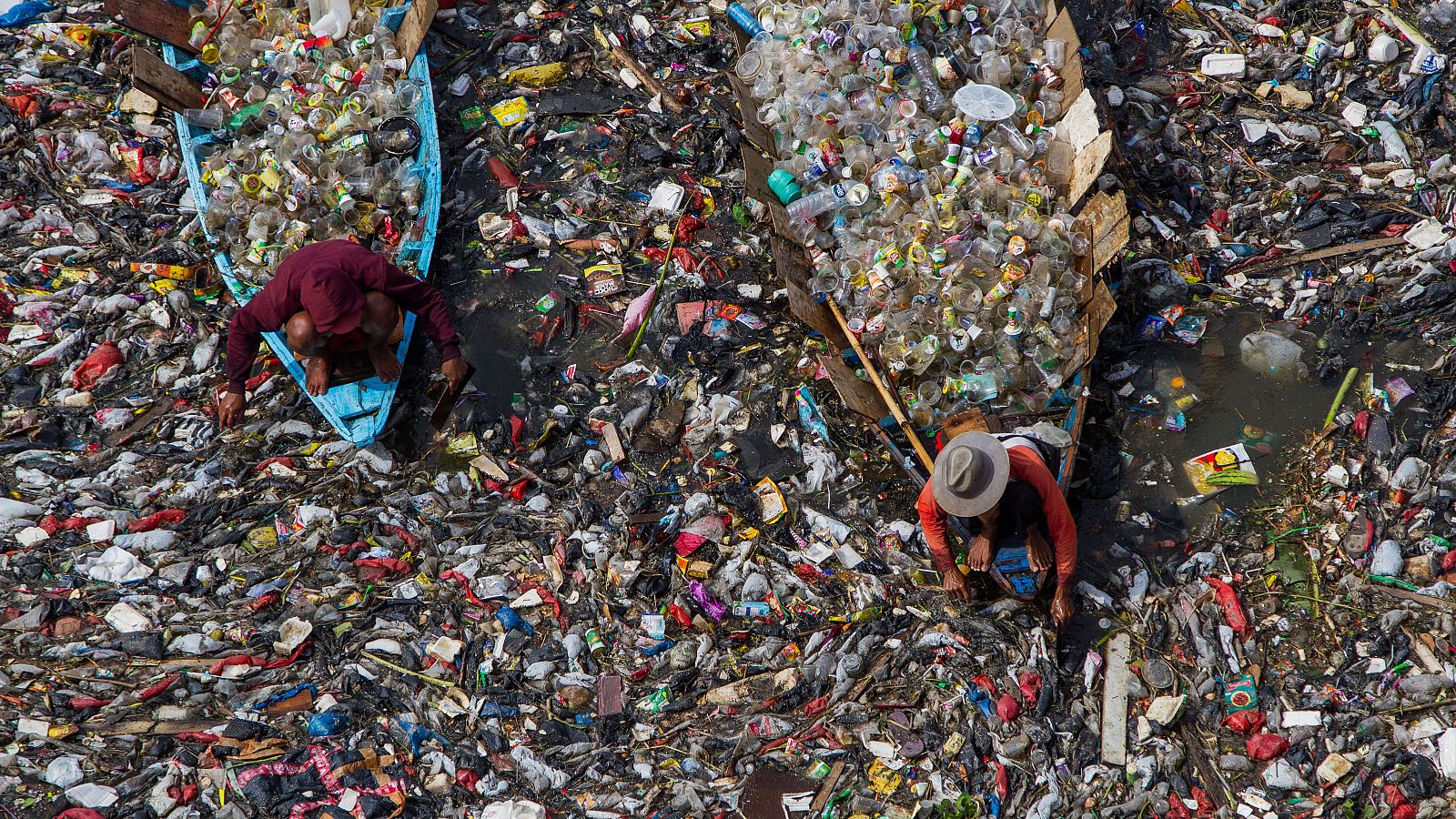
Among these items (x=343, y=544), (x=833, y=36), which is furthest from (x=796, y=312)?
(x=343, y=544)

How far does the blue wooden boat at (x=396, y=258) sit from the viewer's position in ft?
21.1

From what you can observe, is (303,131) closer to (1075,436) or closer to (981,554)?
(981,554)

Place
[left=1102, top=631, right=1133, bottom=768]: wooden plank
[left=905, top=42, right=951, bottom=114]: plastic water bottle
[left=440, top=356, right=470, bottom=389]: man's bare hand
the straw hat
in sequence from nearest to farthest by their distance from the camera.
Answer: the straw hat < [left=1102, top=631, right=1133, bottom=768]: wooden plank < [left=440, top=356, right=470, bottom=389]: man's bare hand < [left=905, top=42, right=951, bottom=114]: plastic water bottle

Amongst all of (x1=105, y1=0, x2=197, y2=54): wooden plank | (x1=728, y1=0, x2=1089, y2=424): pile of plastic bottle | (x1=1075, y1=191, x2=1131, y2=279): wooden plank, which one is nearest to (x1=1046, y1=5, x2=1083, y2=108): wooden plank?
(x1=728, y1=0, x2=1089, y2=424): pile of plastic bottle

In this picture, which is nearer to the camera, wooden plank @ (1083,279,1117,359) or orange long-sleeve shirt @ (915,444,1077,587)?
orange long-sleeve shirt @ (915,444,1077,587)

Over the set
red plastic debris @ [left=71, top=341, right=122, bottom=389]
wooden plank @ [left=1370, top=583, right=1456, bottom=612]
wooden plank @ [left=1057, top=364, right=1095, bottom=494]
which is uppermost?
red plastic debris @ [left=71, top=341, right=122, bottom=389]

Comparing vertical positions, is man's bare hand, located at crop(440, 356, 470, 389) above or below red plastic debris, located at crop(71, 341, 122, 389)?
above

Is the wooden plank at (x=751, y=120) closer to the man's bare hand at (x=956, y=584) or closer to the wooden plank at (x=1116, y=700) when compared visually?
the man's bare hand at (x=956, y=584)

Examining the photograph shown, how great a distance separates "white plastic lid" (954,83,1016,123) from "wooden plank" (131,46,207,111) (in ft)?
16.3

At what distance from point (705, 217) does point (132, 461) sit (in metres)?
3.74

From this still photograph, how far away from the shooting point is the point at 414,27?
7.52 m

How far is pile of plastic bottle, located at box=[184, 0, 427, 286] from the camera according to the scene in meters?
6.88

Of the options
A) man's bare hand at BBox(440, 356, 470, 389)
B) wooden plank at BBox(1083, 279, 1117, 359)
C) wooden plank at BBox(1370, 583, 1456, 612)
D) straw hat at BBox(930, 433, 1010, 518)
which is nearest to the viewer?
straw hat at BBox(930, 433, 1010, 518)

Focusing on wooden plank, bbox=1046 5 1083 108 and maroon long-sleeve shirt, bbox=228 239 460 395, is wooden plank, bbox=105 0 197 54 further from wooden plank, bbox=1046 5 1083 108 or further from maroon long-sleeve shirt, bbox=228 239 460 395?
wooden plank, bbox=1046 5 1083 108
